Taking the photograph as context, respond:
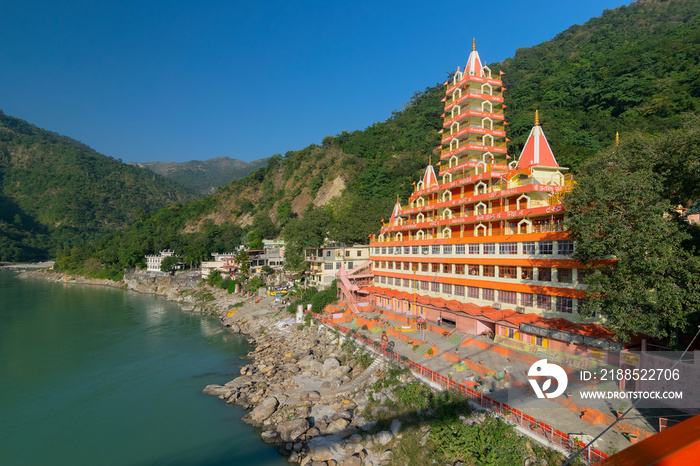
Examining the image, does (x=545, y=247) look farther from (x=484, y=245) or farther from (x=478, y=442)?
(x=478, y=442)

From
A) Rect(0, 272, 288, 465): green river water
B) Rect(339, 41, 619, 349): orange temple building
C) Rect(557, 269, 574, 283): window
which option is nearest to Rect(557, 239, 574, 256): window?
Rect(339, 41, 619, 349): orange temple building

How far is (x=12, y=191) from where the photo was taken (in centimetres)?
14562

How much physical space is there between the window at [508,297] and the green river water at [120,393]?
1525 cm

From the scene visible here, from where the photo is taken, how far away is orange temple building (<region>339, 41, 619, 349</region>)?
1942 cm

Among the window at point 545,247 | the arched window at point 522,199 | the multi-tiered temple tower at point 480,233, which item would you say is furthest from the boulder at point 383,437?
the arched window at point 522,199

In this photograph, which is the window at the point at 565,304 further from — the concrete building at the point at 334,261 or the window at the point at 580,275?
the concrete building at the point at 334,261

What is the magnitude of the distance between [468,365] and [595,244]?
7.90m

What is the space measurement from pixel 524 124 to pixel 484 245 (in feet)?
122

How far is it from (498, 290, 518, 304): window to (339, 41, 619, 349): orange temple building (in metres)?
0.06

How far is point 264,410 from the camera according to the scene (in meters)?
19.6

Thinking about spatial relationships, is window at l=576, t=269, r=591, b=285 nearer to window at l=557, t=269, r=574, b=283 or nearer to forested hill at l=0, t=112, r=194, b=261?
window at l=557, t=269, r=574, b=283

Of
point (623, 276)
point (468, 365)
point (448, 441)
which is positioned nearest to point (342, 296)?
point (468, 365)

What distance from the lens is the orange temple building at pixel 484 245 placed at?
19422 millimetres

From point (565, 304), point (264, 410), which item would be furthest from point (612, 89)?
point (264, 410)
